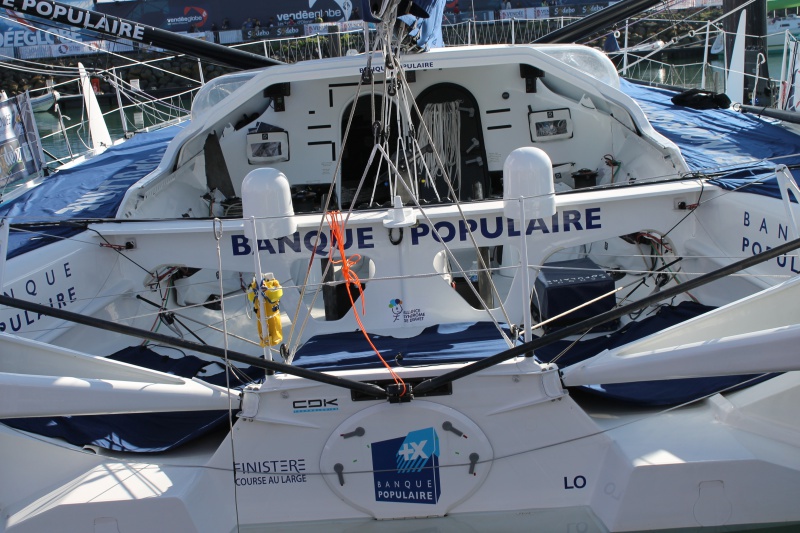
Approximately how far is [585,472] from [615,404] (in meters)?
0.50

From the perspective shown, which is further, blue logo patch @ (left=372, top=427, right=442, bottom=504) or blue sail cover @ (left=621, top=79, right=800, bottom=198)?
blue sail cover @ (left=621, top=79, right=800, bottom=198)

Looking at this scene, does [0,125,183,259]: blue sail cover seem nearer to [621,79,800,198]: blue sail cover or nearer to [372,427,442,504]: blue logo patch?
[372,427,442,504]: blue logo patch

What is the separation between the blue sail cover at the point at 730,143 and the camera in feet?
15.1

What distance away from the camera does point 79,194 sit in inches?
232

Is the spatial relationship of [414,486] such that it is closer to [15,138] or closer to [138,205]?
[138,205]

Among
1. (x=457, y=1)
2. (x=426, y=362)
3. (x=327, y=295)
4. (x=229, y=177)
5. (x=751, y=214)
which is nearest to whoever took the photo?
(x=426, y=362)

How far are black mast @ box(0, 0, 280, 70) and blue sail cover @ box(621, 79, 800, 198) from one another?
378cm

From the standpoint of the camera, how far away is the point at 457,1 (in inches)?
1067

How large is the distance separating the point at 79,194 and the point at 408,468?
3901 millimetres

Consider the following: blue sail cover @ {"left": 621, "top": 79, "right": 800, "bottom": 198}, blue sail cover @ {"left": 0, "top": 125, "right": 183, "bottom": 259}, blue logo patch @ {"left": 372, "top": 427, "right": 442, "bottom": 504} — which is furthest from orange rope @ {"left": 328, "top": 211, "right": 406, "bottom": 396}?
blue sail cover @ {"left": 621, "top": 79, "right": 800, "bottom": 198}

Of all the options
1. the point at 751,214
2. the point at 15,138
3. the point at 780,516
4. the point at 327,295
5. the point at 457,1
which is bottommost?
→ the point at 780,516

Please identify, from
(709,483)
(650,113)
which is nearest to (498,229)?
(709,483)

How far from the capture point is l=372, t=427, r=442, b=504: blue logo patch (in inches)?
126

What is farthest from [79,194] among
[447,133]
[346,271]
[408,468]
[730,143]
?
[730,143]
